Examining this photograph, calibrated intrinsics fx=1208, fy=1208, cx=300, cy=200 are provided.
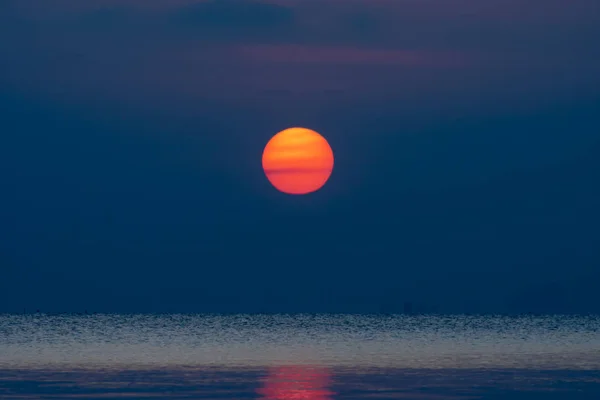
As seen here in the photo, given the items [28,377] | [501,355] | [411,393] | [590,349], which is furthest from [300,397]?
[590,349]

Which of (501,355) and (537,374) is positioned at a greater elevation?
(501,355)

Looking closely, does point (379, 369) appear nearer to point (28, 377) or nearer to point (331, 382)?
point (331, 382)

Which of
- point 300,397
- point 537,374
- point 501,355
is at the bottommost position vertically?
point 300,397

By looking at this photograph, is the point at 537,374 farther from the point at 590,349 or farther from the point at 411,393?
the point at 590,349

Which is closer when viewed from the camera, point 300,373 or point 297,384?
point 297,384

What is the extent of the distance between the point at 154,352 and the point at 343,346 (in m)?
16.5

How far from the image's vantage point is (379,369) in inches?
2315

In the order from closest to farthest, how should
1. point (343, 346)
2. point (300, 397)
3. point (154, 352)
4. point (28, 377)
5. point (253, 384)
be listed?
point (300, 397), point (253, 384), point (28, 377), point (154, 352), point (343, 346)

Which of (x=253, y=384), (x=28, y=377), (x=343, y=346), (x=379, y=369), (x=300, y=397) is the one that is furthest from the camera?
(x=343, y=346)

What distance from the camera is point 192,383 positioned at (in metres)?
49.7

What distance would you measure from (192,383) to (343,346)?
40985 mm

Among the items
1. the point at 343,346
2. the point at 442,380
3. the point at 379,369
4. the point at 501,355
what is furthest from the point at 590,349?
the point at 442,380

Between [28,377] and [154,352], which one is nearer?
[28,377]

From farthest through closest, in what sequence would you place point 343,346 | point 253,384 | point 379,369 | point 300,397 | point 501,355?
point 343,346, point 501,355, point 379,369, point 253,384, point 300,397
